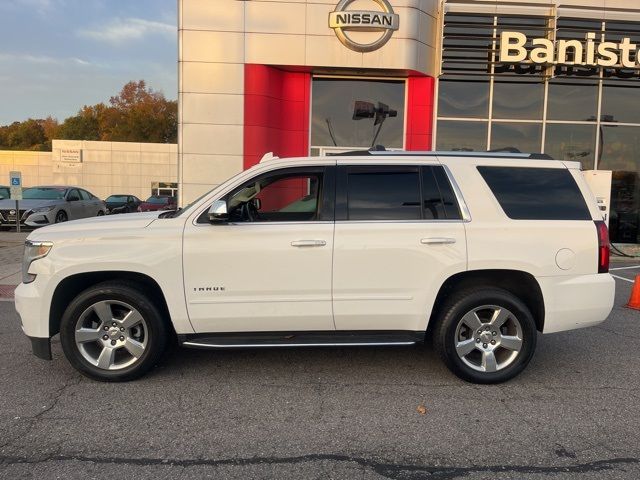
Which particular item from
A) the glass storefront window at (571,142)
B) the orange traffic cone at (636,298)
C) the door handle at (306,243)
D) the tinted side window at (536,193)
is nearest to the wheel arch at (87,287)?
the door handle at (306,243)

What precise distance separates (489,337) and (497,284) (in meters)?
0.50

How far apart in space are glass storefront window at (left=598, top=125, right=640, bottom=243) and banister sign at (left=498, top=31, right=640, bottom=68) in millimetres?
1849

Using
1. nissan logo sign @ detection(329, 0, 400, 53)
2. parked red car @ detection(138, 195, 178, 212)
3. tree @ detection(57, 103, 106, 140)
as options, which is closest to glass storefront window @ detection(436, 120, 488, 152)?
nissan logo sign @ detection(329, 0, 400, 53)

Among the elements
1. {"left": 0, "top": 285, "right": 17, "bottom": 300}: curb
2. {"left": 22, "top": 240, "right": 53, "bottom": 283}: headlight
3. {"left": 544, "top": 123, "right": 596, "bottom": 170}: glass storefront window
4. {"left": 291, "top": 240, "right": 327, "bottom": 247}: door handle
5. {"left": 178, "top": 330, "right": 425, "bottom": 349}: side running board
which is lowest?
{"left": 0, "top": 285, "right": 17, "bottom": 300}: curb

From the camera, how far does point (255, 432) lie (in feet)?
12.0

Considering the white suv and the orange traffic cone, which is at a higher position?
the white suv

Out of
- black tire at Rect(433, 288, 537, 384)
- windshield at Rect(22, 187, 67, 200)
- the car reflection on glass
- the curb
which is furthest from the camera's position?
the car reflection on glass

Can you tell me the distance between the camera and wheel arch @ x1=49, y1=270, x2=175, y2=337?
440 cm

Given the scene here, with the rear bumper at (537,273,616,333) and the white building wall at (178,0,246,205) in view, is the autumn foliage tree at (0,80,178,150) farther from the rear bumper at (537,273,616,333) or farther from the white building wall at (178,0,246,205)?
the rear bumper at (537,273,616,333)

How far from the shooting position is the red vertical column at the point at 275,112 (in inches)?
502

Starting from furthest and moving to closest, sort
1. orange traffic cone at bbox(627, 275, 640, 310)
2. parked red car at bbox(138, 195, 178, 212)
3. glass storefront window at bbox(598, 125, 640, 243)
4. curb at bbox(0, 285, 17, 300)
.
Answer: parked red car at bbox(138, 195, 178, 212) → glass storefront window at bbox(598, 125, 640, 243) → curb at bbox(0, 285, 17, 300) → orange traffic cone at bbox(627, 275, 640, 310)

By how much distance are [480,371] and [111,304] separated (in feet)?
10.4

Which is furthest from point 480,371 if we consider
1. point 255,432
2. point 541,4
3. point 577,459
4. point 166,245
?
point 541,4

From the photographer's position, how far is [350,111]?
13.6m
